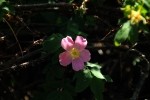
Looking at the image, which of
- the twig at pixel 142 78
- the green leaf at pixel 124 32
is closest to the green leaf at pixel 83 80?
the green leaf at pixel 124 32

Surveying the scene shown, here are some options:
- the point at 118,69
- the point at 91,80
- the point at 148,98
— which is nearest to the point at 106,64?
the point at 118,69

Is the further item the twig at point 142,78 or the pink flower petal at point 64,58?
the twig at point 142,78

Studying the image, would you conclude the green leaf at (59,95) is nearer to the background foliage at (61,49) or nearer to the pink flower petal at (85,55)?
the background foliage at (61,49)

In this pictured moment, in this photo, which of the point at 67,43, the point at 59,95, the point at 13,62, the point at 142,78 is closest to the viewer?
the point at 67,43

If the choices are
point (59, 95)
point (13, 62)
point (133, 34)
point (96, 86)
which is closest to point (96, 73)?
point (96, 86)

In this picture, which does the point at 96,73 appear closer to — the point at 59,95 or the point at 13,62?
the point at 59,95

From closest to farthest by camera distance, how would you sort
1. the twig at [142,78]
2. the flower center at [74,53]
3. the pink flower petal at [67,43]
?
the pink flower petal at [67,43], the flower center at [74,53], the twig at [142,78]
